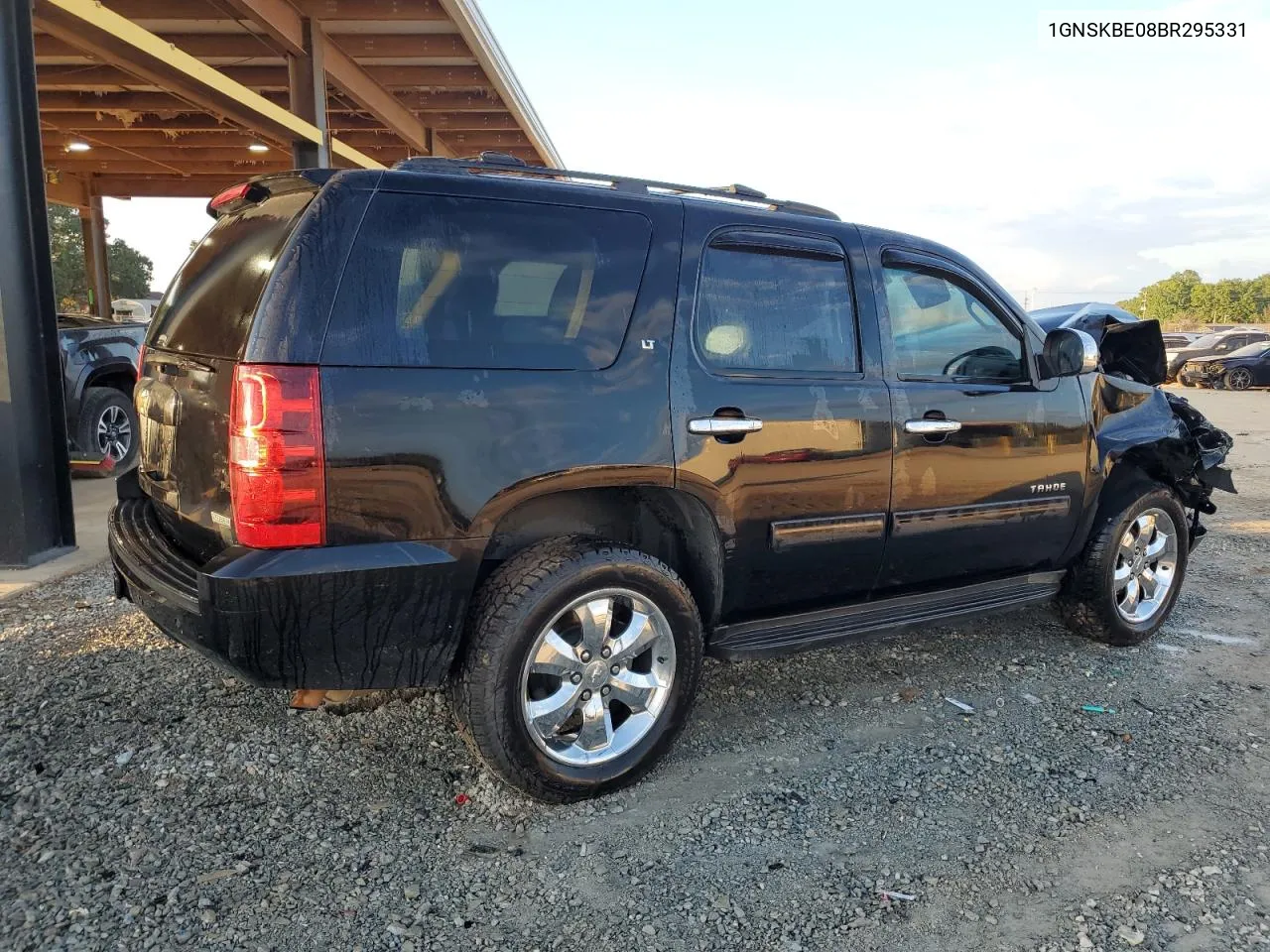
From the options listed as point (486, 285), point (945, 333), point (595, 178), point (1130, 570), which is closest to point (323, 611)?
point (486, 285)

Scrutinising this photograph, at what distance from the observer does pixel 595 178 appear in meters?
3.03

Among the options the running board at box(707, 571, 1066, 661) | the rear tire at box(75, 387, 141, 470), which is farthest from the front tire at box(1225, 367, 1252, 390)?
the rear tire at box(75, 387, 141, 470)

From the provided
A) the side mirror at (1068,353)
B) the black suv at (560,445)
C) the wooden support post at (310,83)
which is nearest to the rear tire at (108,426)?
the wooden support post at (310,83)

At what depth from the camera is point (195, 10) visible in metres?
8.73

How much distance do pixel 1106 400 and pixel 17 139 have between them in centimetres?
588

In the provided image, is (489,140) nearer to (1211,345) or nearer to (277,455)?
(277,455)

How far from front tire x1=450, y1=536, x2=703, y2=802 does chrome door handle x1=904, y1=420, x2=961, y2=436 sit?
1145mm

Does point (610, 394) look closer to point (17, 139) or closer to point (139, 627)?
point (139, 627)

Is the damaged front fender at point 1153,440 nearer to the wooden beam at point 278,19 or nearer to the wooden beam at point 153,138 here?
the wooden beam at point 278,19

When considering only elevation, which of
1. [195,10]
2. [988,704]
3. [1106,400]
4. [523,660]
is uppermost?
[195,10]

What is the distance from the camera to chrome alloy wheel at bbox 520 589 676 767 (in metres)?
2.78

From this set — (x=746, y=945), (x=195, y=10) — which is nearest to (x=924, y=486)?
(x=746, y=945)

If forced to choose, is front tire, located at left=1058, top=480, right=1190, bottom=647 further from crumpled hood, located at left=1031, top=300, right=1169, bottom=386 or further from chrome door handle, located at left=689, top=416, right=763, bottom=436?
chrome door handle, located at left=689, top=416, right=763, bottom=436

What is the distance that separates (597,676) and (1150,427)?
3.14 metres
